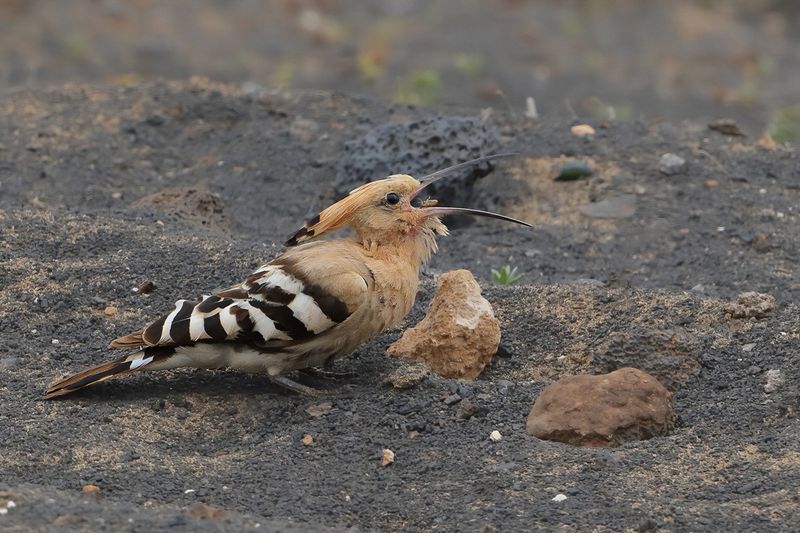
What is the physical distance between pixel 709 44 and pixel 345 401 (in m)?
11.0

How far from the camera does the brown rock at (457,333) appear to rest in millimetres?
5324

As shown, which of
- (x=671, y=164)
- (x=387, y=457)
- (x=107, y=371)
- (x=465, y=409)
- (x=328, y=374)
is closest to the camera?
(x=387, y=457)

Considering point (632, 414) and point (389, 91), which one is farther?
point (389, 91)

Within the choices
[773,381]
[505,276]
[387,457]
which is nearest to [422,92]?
[505,276]

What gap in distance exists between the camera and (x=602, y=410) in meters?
4.83

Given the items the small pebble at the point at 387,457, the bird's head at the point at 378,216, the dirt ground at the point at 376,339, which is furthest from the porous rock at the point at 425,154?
the small pebble at the point at 387,457

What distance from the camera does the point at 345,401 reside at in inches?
201

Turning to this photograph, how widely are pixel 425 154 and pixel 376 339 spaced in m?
1.94

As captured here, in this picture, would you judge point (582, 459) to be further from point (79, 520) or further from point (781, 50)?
point (781, 50)

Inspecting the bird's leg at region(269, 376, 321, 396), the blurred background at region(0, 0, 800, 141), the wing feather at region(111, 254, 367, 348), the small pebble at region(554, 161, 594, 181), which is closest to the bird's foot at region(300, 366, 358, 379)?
the bird's leg at region(269, 376, 321, 396)

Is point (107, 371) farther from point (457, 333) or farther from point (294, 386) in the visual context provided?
point (457, 333)

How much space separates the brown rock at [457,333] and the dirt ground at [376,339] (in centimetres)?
17

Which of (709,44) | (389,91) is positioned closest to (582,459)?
(389,91)

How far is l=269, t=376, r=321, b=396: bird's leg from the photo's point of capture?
17.0 ft
